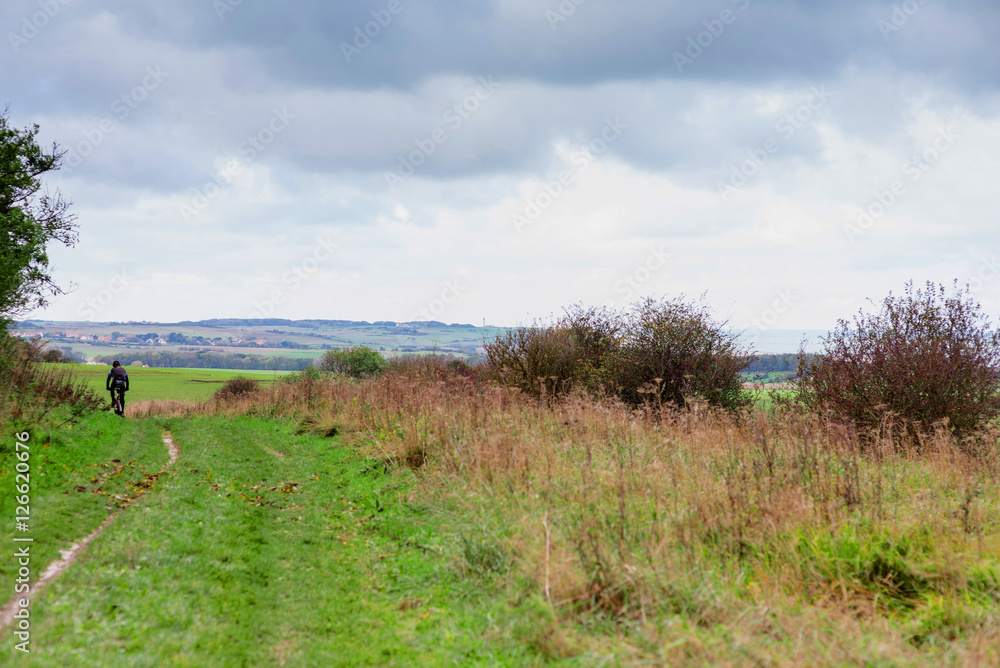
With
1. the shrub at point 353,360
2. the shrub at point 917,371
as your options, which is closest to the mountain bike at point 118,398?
the shrub at point 917,371

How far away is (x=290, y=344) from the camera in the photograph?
646 ft

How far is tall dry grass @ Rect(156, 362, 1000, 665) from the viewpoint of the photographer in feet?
14.4

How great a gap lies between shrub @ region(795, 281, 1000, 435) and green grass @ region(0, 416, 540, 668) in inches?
407

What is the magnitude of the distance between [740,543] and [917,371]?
36.6ft

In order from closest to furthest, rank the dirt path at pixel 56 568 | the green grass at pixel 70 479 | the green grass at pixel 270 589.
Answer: the green grass at pixel 270 589 → the dirt path at pixel 56 568 → the green grass at pixel 70 479

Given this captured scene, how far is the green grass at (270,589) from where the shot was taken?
498 centimetres

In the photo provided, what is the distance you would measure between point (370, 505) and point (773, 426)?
281 inches

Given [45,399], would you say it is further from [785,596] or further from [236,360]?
[236,360]

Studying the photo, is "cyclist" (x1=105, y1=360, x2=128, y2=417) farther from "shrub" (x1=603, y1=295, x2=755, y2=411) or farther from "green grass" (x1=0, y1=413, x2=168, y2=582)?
"shrub" (x1=603, y1=295, x2=755, y2=411)

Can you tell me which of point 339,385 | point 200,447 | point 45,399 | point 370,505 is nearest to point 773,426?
point 370,505


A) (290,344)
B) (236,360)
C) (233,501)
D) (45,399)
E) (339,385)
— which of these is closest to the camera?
(233,501)

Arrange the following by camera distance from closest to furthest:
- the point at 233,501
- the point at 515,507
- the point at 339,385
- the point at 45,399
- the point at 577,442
Result: the point at 515,507, the point at 577,442, the point at 233,501, the point at 45,399, the point at 339,385

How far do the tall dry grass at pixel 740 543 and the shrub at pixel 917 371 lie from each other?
4.20 meters

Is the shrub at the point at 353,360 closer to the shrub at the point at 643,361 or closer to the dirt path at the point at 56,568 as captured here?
the shrub at the point at 643,361
